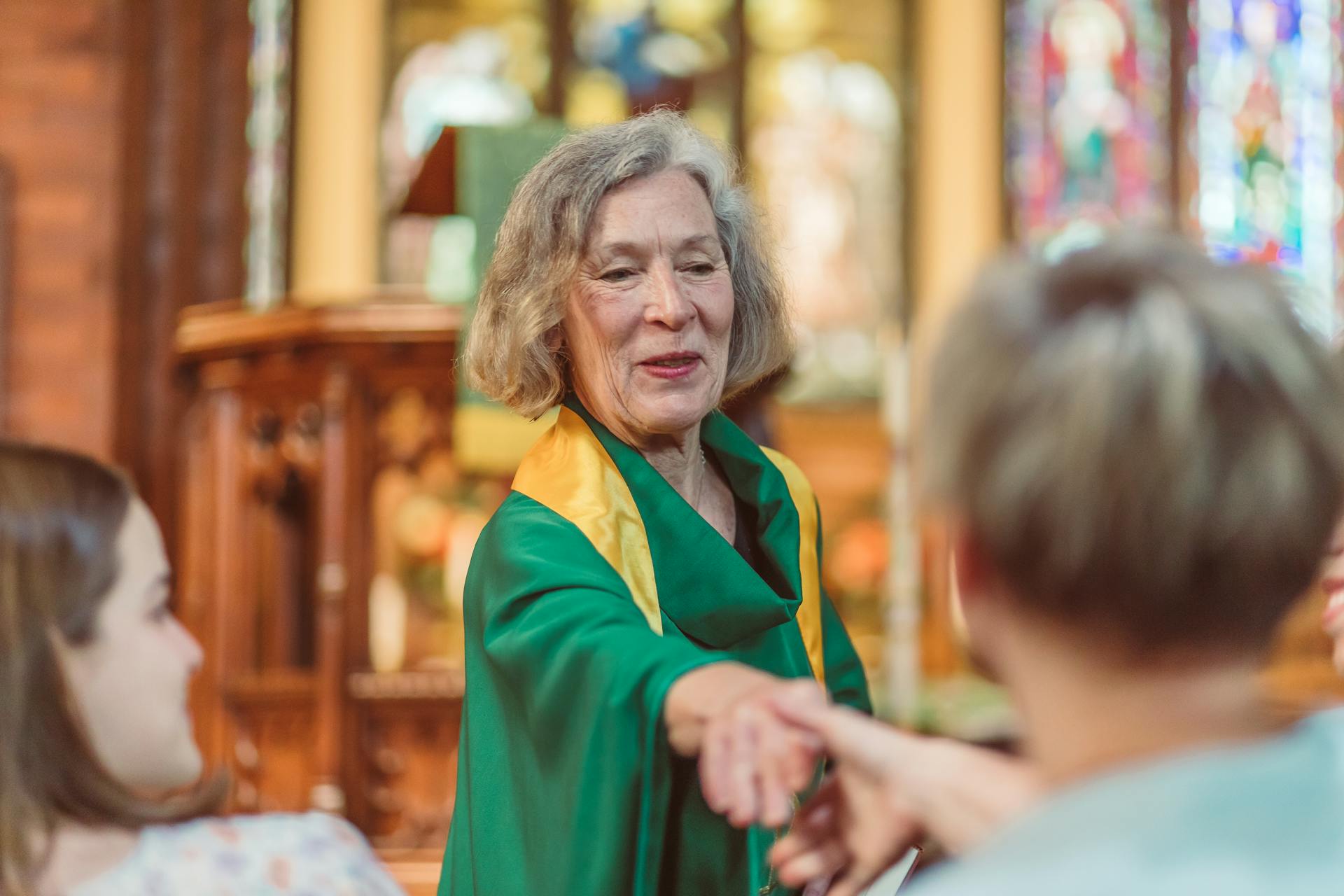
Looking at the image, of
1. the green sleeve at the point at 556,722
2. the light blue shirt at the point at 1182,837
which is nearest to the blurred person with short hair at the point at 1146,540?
the light blue shirt at the point at 1182,837

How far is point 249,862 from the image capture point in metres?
1.48

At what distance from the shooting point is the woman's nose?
5.83 feet

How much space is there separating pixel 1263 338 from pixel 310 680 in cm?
395

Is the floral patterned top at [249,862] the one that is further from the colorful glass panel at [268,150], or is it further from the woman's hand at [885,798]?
the colorful glass panel at [268,150]

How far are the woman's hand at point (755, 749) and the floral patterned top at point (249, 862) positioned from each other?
16.7 inches

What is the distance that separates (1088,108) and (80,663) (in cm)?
770

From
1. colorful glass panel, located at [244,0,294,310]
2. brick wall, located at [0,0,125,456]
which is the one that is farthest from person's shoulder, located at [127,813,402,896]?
colorful glass panel, located at [244,0,294,310]

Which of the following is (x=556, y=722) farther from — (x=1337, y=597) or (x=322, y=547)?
(x=322, y=547)

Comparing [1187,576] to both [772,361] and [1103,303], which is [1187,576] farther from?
[772,361]

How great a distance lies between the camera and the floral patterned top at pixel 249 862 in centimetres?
142

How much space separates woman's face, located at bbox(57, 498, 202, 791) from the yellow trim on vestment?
0.76 m

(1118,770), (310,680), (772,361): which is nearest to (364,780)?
(310,680)

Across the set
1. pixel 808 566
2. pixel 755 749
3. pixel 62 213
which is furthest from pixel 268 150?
pixel 755 749

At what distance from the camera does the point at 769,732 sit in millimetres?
1214
